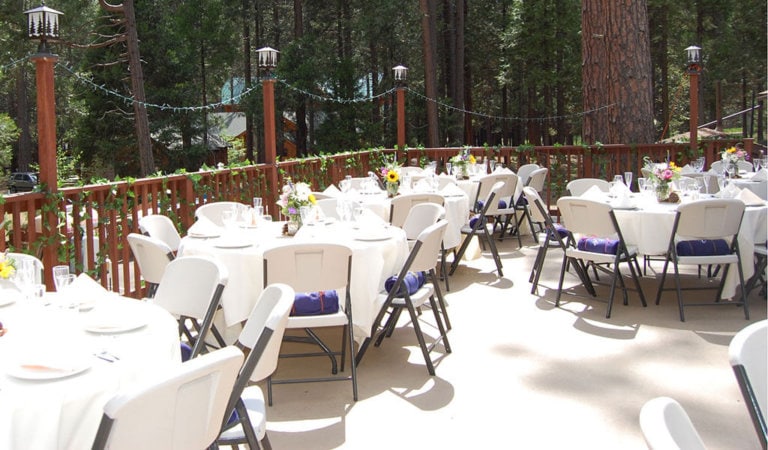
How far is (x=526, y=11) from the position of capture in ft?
76.5

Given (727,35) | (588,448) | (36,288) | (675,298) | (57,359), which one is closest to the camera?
(57,359)

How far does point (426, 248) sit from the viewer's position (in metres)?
4.35

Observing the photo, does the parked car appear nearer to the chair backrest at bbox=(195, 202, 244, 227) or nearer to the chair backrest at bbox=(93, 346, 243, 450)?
the chair backrest at bbox=(195, 202, 244, 227)

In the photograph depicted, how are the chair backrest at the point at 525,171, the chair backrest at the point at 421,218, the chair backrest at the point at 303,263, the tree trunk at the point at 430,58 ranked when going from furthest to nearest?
the tree trunk at the point at 430,58
the chair backrest at the point at 525,171
the chair backrest at the point at 421,218
the chair backrest at the point at 303,263

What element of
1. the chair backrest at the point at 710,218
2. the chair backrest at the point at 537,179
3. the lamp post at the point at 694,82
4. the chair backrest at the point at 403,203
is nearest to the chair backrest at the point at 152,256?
the chair backrest at the point at 403,203

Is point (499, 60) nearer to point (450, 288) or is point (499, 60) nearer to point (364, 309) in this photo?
point (450, 288)

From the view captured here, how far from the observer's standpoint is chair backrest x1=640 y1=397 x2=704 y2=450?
127 cm

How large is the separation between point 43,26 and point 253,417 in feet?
12.0

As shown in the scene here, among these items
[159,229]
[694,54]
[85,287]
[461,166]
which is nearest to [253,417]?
[85,287]

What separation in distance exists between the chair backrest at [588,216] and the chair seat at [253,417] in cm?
349

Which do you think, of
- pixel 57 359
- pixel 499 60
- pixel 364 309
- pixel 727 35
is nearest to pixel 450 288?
pixel 364 309

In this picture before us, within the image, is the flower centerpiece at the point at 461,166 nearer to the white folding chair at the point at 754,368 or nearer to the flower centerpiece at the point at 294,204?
the flower centerpiece at the point at 294,204

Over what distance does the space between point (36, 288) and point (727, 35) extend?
26.9 m

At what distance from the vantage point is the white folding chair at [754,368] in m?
1.82
